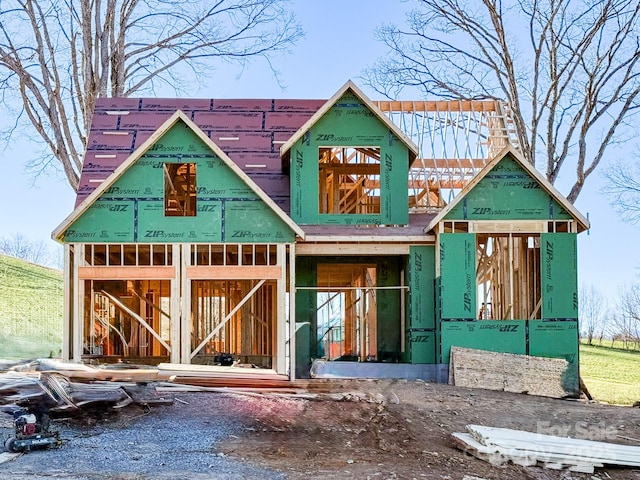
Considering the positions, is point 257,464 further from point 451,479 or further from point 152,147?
point 152,147

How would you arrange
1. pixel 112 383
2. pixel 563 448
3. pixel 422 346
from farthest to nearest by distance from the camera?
1. pixel 422 346
2. pixel 112 383
3. pixel 563 448

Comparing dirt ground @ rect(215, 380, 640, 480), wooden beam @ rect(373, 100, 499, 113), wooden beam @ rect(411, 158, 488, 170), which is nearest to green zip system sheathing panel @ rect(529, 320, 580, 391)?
dirt ground @ rect(215, 380, 640, 480)

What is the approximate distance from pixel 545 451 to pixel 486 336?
661cm

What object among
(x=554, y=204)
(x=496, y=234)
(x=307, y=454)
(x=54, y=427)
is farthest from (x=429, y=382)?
(x=54, y=427)

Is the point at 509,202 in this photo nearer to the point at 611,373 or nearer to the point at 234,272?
the point at 234,272

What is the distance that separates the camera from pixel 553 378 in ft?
55.3

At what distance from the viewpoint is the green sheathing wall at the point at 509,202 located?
17.3 m

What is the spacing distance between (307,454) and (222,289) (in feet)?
43.0

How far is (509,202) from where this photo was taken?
1738 cm

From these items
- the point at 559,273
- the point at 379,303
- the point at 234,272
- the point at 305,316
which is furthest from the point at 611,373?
the point at 234,272

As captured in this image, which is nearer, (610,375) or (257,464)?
(257,464)

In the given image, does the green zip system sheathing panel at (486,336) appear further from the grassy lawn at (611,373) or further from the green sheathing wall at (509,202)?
the grassy lawn at (611,373)

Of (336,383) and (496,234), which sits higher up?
(496,234)

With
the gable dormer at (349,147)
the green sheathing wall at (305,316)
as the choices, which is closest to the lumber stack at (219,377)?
the green sheathing wall at (305,316)
